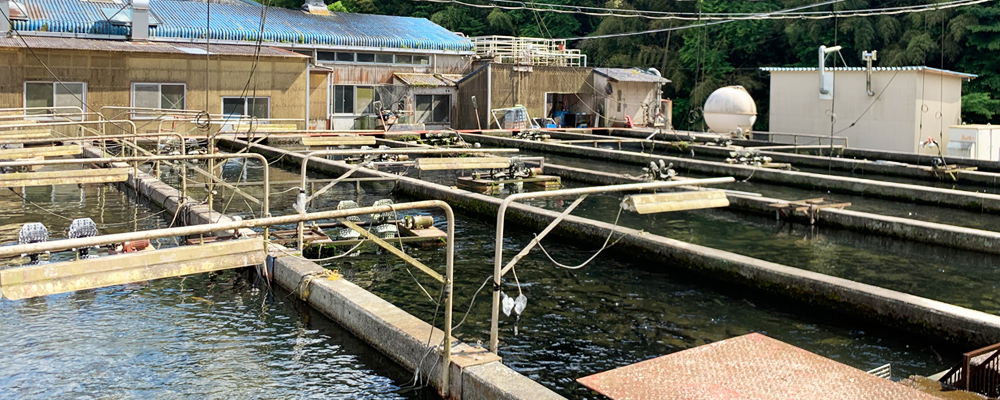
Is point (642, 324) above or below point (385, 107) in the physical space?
below

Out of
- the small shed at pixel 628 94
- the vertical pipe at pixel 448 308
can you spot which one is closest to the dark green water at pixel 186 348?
the vertical pipe at pixel 448 308

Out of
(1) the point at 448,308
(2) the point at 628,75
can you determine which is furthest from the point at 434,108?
(1) the point at 448,308

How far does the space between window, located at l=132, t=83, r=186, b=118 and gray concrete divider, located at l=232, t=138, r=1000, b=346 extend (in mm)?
18897

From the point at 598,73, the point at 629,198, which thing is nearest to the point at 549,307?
the point at 629,198

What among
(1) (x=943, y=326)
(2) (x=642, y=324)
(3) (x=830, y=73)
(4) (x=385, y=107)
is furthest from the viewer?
(4) (x=385, y=107)

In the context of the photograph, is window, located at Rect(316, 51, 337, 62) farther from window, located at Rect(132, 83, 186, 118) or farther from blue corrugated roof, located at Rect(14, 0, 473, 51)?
window, located at Rect(132, 83, 186, 118)

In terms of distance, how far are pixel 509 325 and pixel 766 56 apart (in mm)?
44260

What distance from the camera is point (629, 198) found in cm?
838

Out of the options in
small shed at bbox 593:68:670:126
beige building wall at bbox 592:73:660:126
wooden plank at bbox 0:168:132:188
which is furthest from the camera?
beige building wall at bbox 592:73:660:126

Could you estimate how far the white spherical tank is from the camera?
3544 cm

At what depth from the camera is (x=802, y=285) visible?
11.1 m

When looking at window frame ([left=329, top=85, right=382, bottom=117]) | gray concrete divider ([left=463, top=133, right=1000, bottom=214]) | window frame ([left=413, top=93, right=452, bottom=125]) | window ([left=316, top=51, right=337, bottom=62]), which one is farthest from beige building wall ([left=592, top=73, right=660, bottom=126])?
window ([left=316, top=51, right=337, bottom=62])

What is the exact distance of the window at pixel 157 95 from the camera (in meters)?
30.9

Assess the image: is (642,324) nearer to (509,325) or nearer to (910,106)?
(509,325)
